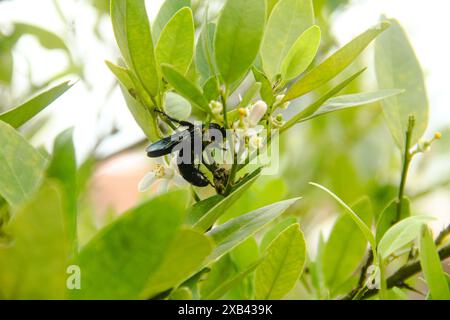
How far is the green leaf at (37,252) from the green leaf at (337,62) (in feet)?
0.94

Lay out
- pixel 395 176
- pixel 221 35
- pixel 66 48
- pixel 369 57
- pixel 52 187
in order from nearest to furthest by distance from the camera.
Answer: pixel 52 187, pixel 221 35, pixel 66 48, pixel 395 176, pixel 369 57

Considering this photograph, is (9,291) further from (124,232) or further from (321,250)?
(321,250)

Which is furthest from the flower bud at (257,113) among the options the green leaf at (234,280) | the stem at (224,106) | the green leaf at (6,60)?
the green leaf at (6,60)

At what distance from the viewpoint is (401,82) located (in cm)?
79

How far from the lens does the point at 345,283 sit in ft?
2.77

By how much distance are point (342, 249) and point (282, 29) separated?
35cm

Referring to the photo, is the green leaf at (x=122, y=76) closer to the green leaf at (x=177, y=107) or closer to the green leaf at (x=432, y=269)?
the green leaf at (x=177, y=107)

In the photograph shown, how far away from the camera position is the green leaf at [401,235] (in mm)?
587

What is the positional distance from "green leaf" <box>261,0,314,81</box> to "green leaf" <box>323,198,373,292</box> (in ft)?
1.01

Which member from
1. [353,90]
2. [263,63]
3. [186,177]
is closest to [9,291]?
[186,177]

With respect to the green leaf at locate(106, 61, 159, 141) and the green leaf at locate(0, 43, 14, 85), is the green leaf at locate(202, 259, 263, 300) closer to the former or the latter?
the green leaf at locate(106, 61, 159, 141)

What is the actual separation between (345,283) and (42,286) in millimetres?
521

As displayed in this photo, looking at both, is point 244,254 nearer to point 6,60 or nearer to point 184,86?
point 184,86

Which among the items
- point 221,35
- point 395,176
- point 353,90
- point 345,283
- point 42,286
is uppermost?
point 221,35
